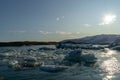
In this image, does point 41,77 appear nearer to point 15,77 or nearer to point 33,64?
point 15,77

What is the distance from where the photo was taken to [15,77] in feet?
44.0

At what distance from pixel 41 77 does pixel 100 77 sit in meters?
3.63

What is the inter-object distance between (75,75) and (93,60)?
28.3 ft

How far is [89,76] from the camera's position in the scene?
44.8ft

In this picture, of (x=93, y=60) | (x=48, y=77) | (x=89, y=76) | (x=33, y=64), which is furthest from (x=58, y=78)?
(x=93, y=60)

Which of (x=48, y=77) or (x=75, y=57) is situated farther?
(x=75, y=57)

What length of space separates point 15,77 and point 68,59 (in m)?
10.6

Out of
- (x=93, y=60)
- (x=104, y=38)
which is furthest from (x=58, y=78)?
(x=104, y=38)

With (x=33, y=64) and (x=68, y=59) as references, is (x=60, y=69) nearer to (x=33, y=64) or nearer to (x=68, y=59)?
(x=33, y=64)

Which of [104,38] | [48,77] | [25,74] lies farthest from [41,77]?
[104,38]

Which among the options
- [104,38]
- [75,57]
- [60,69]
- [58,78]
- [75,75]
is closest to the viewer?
[58,78]

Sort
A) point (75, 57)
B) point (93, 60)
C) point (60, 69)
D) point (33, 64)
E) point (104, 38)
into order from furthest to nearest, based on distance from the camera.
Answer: point (104, 38) < point (75, 57) < point (93, 60) < point (33, 64) < point (60, 69)

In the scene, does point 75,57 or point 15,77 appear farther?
point 75,57

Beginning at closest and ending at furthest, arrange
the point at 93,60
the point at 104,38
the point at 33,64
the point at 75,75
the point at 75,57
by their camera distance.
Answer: the point at 75,75, the point at 33,64, the point at 93,60, the point at 75,57, the point at 104,38
